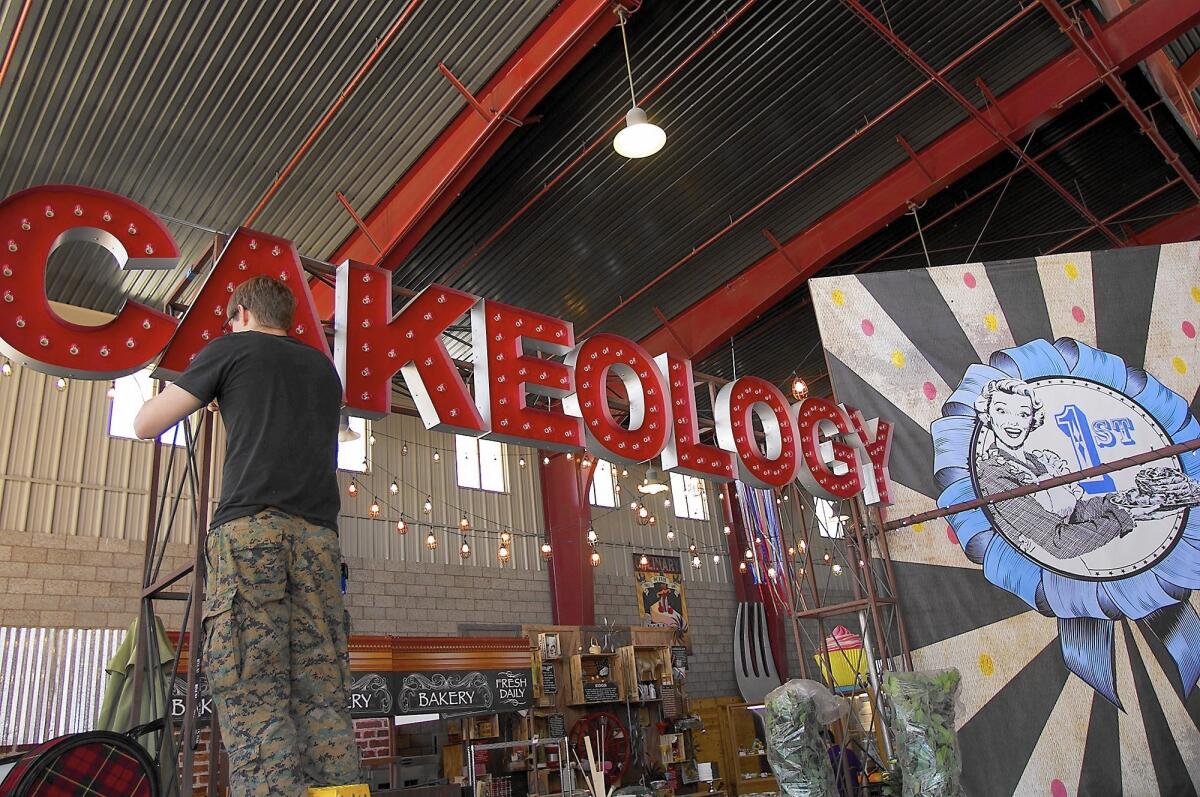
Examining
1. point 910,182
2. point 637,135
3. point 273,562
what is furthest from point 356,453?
point 273,562

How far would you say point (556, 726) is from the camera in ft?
41.4

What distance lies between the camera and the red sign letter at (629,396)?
207 inches

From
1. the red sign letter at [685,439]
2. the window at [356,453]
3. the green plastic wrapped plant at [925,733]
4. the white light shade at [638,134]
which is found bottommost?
the green plastic wrapped plant at [925,733]

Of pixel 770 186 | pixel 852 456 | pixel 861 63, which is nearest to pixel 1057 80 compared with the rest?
pixel 861 63

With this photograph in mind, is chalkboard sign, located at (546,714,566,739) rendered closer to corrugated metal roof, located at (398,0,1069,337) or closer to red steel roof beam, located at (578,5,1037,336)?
red steel roof beam, located at (578,5,1037,336)

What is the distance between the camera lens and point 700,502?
19.4m

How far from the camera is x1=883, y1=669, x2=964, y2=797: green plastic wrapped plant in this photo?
463cm

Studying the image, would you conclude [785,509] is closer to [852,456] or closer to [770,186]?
[770,186]

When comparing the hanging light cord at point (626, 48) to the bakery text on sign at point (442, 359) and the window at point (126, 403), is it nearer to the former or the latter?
the bakery text on sign at point (442, 359)

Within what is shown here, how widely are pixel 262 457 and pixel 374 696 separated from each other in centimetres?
830

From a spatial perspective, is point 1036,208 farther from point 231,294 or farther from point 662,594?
point 231,294

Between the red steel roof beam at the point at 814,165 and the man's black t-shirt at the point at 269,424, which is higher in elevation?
the red steel roof beam at the point at 814,165

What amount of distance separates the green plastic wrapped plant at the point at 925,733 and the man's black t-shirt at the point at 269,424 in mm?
3626

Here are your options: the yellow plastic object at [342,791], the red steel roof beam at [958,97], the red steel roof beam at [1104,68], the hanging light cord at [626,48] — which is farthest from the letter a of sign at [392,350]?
the red steel roof beam at [1104,68]
